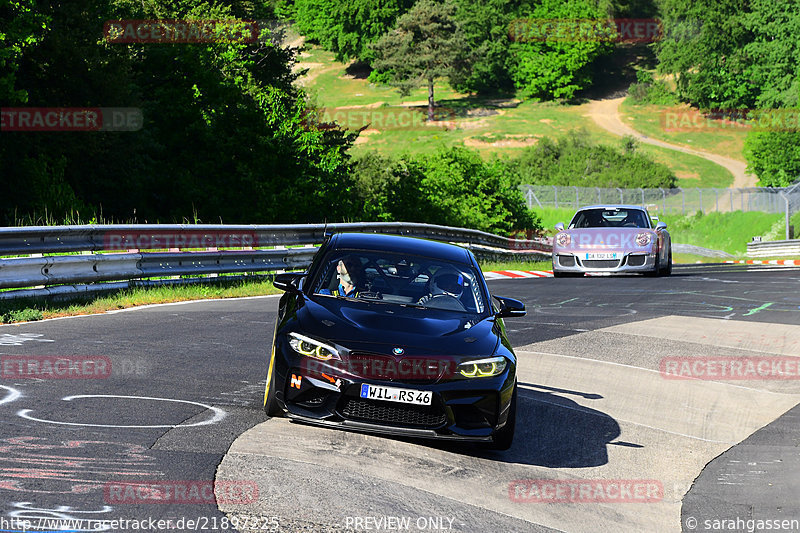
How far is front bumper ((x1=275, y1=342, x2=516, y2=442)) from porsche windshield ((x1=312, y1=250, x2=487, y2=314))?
1126 millimetres

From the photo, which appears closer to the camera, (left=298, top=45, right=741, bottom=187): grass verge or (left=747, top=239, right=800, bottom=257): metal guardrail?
(left=747, top=239, right=800, bottom=257): metal guardrail

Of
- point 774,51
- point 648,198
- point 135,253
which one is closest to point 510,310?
point 135,253

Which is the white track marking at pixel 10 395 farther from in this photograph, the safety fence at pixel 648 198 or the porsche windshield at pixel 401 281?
the safety fence at pixel 648 198

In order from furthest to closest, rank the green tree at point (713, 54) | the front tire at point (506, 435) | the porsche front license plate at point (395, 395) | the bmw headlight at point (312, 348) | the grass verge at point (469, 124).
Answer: the green tree at point (713, 54)
the grass verge at point (469, 124)
the front tire at point (506, 435)
the bmw headlight at point (312, 348)
the porsche front license plate at point (395, 395)

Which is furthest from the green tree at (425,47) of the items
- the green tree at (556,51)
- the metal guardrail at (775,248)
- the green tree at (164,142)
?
the green tree at (164,142)

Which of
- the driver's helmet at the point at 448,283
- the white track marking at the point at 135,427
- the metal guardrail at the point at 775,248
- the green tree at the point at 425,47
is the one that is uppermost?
the green tree at the point at 425,47

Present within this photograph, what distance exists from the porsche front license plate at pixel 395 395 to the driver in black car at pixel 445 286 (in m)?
1.33

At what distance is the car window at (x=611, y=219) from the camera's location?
2139 cm

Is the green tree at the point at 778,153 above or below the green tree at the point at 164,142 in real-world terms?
below

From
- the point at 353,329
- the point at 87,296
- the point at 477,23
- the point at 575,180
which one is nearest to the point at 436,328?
the point at 353,329

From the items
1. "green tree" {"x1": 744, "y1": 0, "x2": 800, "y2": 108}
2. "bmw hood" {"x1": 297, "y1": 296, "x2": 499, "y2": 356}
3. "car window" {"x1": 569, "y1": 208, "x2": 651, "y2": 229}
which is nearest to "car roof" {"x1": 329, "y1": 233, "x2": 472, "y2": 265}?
"bmw hood" {"x1": 297, "y1": 296, "x2": 499, "y2": 356}

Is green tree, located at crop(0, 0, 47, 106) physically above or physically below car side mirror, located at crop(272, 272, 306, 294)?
above

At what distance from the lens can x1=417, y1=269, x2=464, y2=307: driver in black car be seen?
770cm

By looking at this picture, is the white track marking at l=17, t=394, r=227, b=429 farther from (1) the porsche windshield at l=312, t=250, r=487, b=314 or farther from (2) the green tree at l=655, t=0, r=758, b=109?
(2) the green tree at l=655, t=0, r=758, b=109
